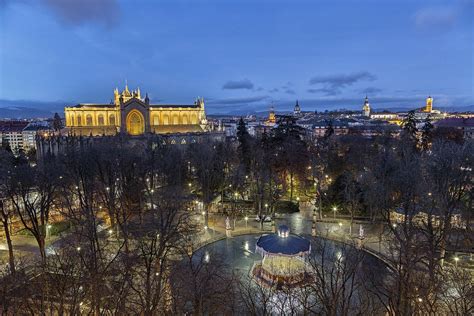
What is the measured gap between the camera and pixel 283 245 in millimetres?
17953

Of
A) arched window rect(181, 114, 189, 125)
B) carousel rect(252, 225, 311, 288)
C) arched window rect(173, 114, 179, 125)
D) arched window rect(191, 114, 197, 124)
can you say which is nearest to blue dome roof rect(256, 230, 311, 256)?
carousel rect(252, 225, 311, 288)

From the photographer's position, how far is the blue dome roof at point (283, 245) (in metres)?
17.6

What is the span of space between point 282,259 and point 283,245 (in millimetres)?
745

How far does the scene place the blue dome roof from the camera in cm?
1762

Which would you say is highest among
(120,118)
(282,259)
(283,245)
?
(120,118)

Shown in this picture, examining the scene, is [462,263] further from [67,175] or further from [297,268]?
[67,175]

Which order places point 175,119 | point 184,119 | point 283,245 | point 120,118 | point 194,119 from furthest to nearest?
point 194,119, point 184,119, point 175,119, point 120,118, point 283,245

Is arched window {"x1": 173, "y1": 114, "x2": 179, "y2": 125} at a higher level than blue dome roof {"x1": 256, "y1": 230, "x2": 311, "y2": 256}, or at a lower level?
higher

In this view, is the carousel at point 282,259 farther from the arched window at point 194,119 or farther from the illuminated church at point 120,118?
the arched window at point 194,119

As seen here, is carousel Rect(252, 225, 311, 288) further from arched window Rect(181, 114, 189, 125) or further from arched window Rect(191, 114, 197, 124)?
arched window Rect(191, 114, 197, 124)

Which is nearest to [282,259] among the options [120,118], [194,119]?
[120,118]

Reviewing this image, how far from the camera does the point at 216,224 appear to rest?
26.7m

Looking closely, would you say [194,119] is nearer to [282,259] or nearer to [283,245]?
[283,245]

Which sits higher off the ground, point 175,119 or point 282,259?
point 175,119
